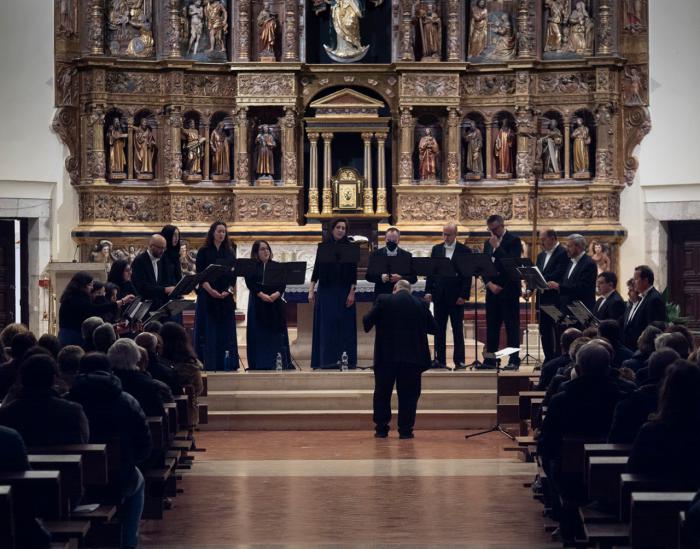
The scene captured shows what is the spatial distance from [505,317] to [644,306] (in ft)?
9.69

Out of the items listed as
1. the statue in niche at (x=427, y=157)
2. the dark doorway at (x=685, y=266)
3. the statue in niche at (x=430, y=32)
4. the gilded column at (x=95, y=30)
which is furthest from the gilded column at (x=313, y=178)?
the dark doorway at (x=685, y=266)

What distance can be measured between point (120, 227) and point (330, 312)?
6219 mm

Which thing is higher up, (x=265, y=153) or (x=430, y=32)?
(x=430, y=32)

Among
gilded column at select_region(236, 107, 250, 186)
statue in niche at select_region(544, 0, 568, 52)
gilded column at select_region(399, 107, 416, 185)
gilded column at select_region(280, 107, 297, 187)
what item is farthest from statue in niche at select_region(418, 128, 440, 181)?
gilded column at select_region(236, 107, 250, 186)

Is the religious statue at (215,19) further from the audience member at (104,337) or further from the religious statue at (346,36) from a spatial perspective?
the audience member at (104,337)

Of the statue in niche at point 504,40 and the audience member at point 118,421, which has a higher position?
the statue in niche at point 504,40

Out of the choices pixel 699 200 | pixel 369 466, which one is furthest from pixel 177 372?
pixel 699 200

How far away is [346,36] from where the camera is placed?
70.2ft

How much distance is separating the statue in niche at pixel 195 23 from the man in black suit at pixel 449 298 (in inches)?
277

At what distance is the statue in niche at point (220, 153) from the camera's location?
2134 centimetres

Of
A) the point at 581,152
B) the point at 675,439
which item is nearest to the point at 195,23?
the point at 581,152

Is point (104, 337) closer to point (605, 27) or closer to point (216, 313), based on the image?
point (216, 313)

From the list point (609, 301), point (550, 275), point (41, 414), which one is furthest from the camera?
point (550, 275)

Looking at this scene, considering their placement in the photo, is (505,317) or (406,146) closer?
(505,317)
